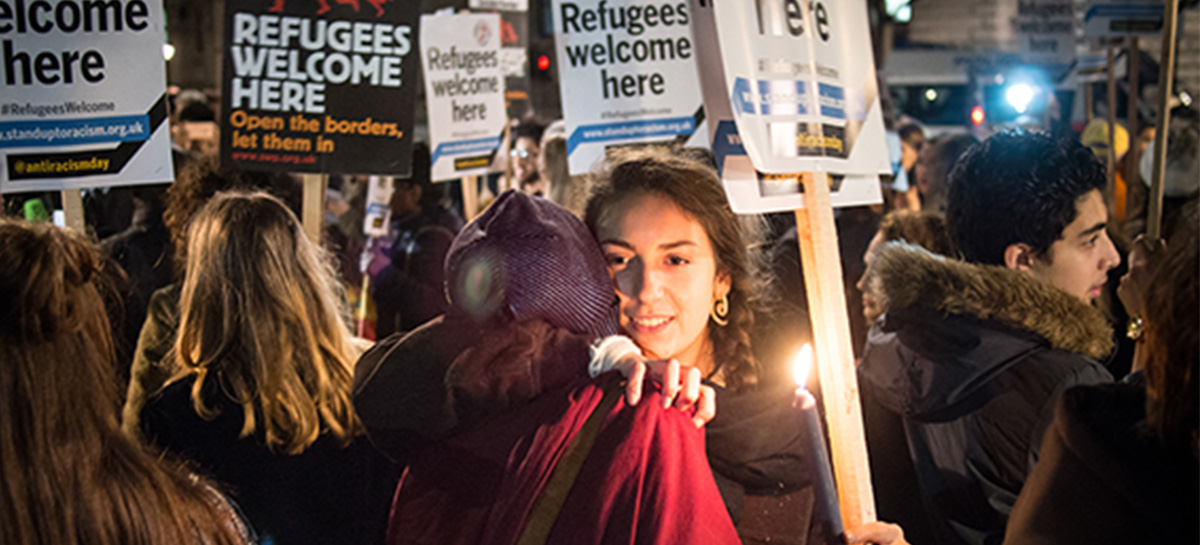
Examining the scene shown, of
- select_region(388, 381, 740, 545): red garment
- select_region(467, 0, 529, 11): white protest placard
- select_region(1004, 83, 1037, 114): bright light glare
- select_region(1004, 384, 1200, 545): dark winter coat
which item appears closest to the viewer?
select_region(1004, 384, 1200, 545): dark winter coat

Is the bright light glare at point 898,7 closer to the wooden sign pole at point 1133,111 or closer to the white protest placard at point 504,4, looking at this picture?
the wooden sign pole at point 1133,111

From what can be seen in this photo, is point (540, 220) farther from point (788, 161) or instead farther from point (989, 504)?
point (989, 504)

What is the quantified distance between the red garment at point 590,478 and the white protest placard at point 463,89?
188 inches

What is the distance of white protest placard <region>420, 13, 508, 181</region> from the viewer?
6.53m

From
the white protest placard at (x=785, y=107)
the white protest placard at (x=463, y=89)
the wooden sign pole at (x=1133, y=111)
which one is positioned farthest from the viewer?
the wooden sign pole at (x=1133, y=111)

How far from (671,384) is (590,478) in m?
0.21

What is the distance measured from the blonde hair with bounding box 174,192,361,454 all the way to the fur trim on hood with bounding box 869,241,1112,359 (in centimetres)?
160

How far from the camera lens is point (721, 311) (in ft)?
8.16

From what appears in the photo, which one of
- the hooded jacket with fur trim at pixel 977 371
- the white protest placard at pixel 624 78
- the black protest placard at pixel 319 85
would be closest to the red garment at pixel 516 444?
the hooded jacket with fur trim at pixel 977 371

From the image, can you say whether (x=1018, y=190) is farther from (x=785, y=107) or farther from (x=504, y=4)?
(x=504, y=4)

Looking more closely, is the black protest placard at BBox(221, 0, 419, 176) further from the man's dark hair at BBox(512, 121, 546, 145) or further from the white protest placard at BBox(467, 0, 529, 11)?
the man's dark hair at BBox(512, 121, 546, 145)

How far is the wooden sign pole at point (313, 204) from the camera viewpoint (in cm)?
394

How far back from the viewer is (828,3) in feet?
8.09

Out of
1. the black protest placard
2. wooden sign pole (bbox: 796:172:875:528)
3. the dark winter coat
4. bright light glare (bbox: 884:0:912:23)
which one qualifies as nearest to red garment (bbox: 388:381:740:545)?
wooden sign pole (bbox: 796:172:875:528)
